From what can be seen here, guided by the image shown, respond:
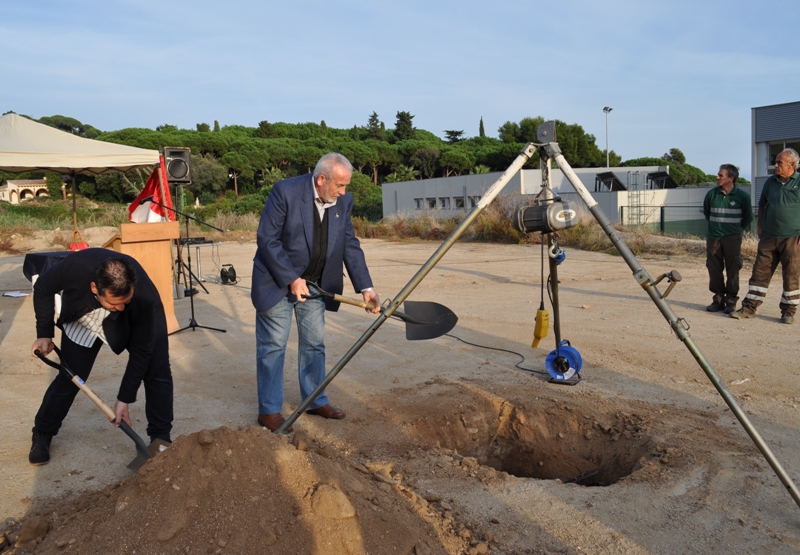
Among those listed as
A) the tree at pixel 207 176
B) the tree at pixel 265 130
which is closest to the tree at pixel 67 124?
the tree at pixel 265 130

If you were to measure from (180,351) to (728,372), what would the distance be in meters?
5.47

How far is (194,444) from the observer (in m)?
3.10

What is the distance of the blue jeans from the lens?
456 centimetres

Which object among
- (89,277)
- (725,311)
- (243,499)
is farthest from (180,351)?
(725,311)

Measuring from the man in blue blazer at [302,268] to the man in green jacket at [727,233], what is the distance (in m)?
5.65

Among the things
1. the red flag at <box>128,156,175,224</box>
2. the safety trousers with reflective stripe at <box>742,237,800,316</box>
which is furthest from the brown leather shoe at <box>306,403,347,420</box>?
the red flag at <box>128,156,175,224</box>

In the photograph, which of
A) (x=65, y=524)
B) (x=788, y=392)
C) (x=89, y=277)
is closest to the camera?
(x=65, y=524)

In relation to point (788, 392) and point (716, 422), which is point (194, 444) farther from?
point (788, 392)

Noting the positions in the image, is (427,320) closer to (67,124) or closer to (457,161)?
(457,161)

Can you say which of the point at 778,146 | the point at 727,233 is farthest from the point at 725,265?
the point at 778,146

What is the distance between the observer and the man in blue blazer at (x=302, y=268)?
4.33 meters

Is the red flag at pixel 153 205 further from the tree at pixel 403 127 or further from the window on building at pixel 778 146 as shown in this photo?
the tree at pixel 403 127

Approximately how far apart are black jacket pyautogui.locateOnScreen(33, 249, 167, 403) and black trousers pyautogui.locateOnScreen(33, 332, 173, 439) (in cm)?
14

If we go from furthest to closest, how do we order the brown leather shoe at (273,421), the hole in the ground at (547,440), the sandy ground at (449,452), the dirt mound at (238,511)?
the brown leather shoe at (273,421) → the hole in the ground at (547,440) → the sandy ground at (449,452) → the dirt mound at (238,511)
